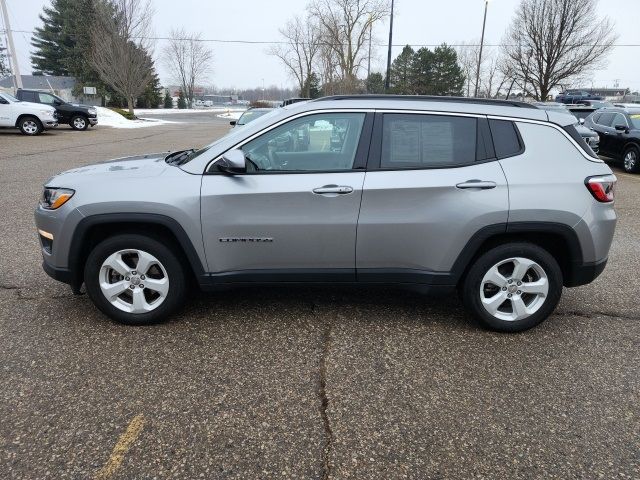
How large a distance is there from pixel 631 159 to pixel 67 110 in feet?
80.6

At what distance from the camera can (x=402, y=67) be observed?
6091 cm

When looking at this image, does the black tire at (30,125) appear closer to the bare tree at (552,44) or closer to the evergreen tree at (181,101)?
the bare tree at (552,44)

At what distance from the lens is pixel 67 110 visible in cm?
2484

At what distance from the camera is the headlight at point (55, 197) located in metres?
3.45

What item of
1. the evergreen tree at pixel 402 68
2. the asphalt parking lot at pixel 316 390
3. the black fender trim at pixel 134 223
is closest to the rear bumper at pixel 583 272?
the asphalt parking lot at pixel 316 390

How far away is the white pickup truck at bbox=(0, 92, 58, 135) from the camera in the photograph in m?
20.0

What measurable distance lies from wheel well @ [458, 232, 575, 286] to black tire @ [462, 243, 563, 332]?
2.4 inches

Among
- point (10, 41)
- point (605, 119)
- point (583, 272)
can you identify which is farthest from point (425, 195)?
point (10, 41)

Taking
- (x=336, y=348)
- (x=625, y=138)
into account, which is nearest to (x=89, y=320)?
(x=336, y=348)

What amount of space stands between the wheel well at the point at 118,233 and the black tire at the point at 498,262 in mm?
2031

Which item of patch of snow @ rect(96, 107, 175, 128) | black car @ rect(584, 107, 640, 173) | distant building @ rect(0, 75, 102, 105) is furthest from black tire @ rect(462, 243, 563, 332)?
distant building @ rect(0, 75, 102, 105)

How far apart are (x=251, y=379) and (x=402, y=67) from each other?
63.0m

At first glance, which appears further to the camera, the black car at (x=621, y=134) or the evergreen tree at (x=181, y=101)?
the evergreen tree at (x=181, y=101)

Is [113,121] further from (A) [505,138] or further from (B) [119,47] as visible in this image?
(A) [505,138]
